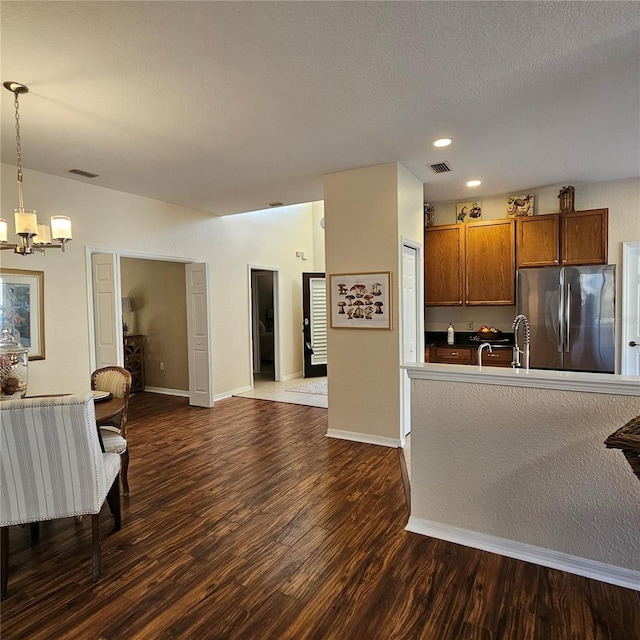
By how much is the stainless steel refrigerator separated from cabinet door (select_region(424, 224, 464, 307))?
0.86m

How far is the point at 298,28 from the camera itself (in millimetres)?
1961

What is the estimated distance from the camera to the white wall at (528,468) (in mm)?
2045

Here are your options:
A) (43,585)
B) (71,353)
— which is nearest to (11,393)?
(43,585)

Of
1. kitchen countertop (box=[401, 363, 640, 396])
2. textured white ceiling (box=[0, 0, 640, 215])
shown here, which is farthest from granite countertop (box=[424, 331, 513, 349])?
kitchen countertop (box=[401, 363, 640, 396])

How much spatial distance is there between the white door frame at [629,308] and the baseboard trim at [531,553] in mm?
3435

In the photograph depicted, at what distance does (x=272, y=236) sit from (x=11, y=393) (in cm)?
507

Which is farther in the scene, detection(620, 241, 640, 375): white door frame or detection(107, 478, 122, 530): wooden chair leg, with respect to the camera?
detection(620, 241, 640, 375): white door frame

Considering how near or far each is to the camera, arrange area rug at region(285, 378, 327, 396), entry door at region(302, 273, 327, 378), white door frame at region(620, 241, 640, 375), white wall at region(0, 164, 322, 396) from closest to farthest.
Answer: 1. white wall at region(0, 164, 322, 396)
2. white door frame at region(620, 241, 640, 375)
3. area rug at region(285, 378, 327, 396)
4. entry door at region(302, 273, 327, 378)

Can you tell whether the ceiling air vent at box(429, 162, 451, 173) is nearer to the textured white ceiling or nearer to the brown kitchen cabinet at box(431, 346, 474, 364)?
the textured white ceiling

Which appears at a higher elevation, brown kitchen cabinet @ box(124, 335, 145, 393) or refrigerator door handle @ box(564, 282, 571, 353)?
refrigerator door handle @ box(564, 282, 571, 353)

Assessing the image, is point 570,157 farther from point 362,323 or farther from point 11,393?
point 11,393

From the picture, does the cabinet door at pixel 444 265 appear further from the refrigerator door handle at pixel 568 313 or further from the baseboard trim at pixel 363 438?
the baseboard trim at pixel 363 438

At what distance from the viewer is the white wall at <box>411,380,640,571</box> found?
204 centimetres

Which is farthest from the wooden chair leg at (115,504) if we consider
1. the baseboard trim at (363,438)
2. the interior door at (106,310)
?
the baseboard trim at (363,438)
